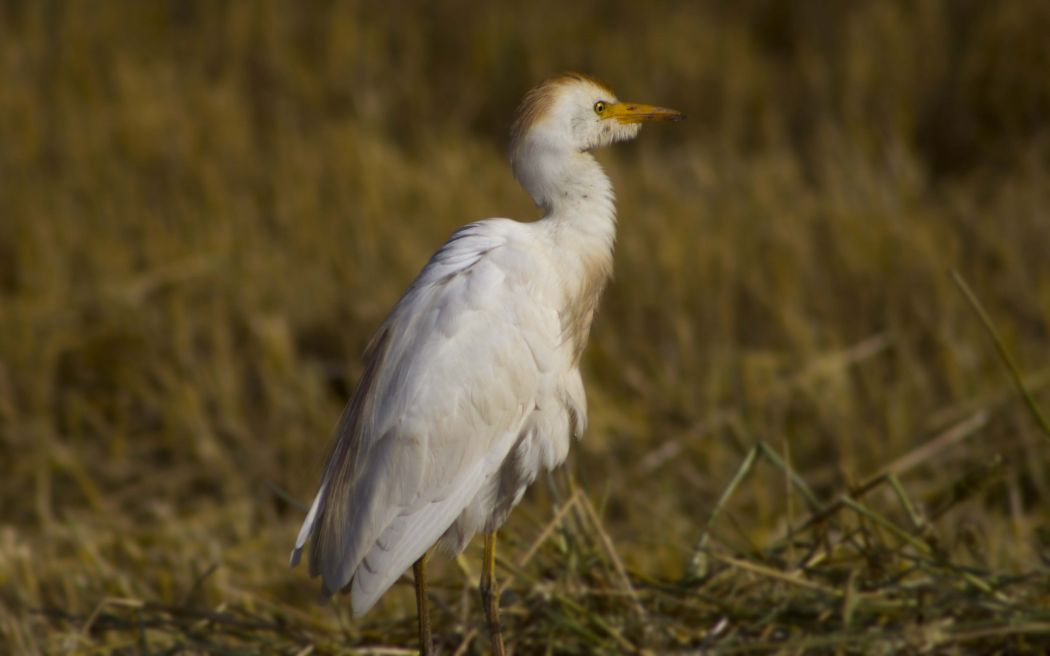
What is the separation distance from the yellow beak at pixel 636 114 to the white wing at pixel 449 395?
0.27m

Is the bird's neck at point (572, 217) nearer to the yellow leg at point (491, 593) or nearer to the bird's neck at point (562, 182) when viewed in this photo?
the bird's neck at point (562, 182)

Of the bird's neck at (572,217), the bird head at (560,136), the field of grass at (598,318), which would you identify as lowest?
the field of grass at (598,318)

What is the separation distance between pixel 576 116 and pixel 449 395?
0.46 metres

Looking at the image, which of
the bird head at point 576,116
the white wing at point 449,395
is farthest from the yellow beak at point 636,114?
the white wing at point 449,395

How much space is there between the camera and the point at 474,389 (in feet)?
6.05

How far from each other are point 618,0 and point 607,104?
4.29 meters

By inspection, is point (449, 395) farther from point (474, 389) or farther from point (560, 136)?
point (560, 136)

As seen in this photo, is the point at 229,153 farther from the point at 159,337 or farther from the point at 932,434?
the point at 932,434

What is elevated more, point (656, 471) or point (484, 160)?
point (484, 160)

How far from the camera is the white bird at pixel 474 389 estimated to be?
1833 millimetres

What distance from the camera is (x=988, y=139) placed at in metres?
4.96

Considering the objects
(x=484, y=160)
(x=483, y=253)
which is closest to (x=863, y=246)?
(x=484, y=160)

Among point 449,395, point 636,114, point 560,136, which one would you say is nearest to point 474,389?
point 449,395

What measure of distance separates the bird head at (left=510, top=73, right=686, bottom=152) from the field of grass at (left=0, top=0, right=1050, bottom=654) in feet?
1.84
